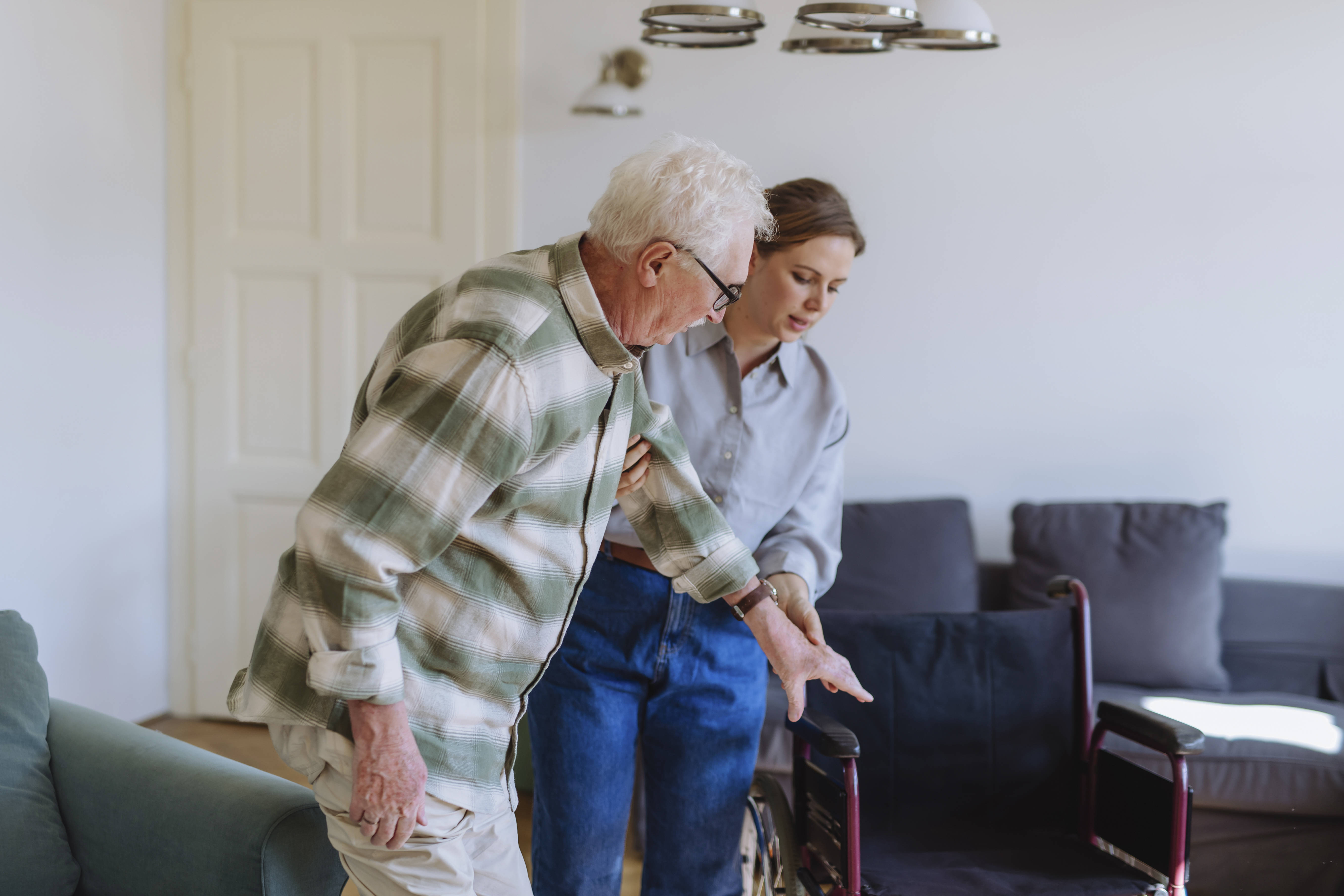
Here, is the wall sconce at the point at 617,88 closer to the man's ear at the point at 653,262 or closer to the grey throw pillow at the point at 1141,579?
the grey throw pillow at the point at 1141,579

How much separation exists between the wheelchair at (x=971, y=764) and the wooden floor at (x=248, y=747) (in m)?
0.81

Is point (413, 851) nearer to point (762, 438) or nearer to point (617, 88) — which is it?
point (762, 438)

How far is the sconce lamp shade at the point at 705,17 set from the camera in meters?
1.76

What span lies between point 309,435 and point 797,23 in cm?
214

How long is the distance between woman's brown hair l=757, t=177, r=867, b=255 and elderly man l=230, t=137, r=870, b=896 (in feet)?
1.00

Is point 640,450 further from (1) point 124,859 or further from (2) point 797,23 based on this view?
(2) point 797,23

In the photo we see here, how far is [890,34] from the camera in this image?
6.26ft

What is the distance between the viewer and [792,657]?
1457mm

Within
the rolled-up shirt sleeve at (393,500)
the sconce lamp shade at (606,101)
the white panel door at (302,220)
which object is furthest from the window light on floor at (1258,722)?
the white panel door at (302,220)

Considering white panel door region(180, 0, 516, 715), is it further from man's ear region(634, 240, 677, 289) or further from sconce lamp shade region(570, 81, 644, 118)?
man's ear region(634, 240, 677, 289)

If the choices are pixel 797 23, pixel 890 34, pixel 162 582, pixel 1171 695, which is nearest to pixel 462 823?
pixel 890 34

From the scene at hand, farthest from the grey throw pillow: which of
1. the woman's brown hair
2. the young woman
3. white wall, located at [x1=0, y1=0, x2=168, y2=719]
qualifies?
white wall, located at [x1=0, y1=0, x2=168, y2=719]

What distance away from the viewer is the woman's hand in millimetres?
1396

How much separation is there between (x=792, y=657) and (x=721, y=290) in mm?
530
